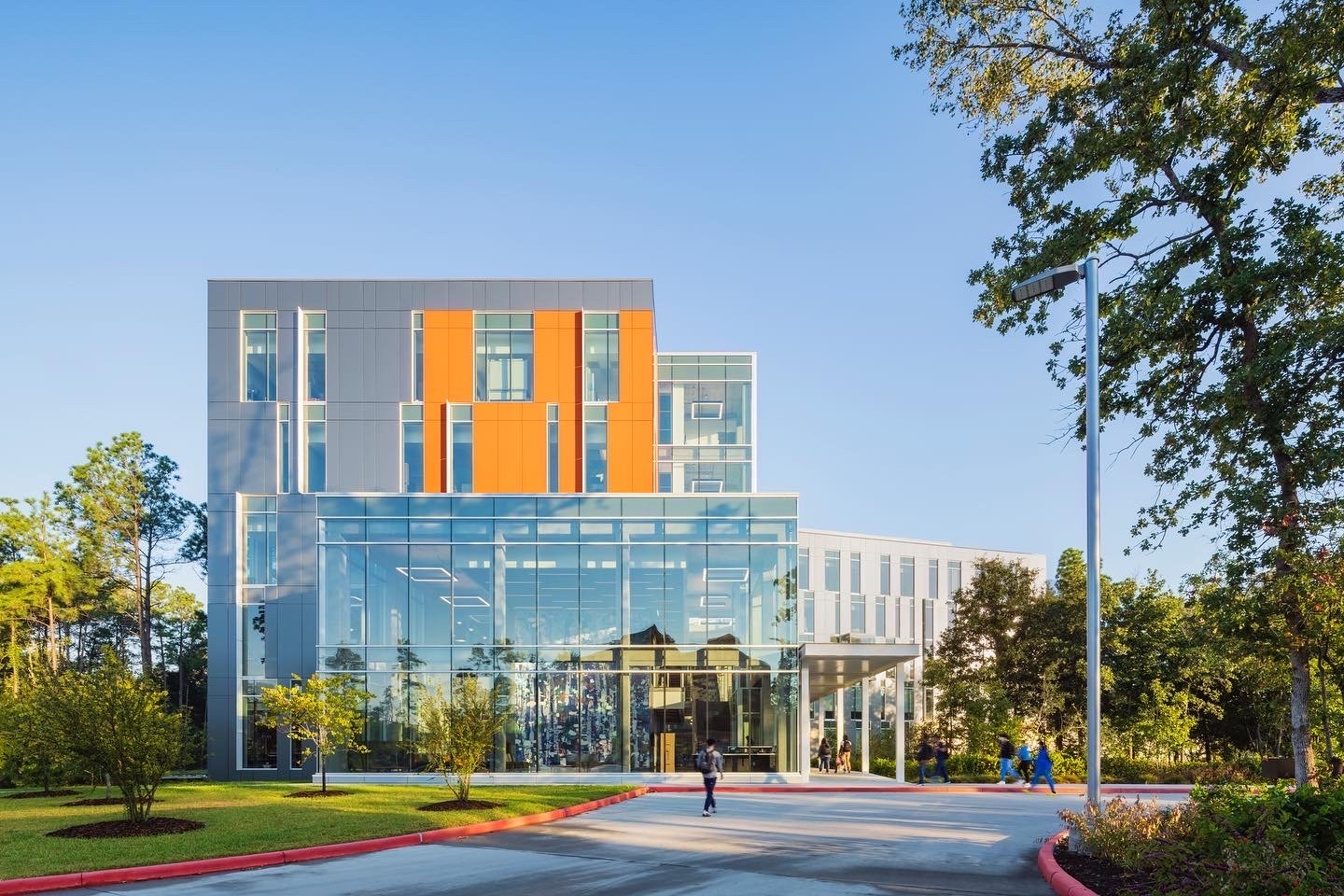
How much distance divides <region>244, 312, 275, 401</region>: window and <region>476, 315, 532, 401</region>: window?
27.7ft

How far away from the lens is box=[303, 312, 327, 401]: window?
4312 centimetres

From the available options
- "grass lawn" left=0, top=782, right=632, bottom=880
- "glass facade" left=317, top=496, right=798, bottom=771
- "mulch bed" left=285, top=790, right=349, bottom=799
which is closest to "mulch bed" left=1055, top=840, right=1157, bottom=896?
"grass lawn" left=0, top=782, right=632, bottom=880

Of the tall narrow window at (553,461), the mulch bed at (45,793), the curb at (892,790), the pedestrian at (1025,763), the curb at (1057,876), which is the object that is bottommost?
the curb at (892,790)

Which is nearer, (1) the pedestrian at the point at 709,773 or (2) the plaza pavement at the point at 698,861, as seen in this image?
(2) the plaza pavement at the point at 698,861

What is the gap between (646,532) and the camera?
37.2 meters

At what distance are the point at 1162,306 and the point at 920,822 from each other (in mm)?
11308

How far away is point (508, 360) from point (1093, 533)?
31785 millimetres

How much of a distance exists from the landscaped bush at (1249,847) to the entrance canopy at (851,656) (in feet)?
65.1

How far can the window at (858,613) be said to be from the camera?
6612cm

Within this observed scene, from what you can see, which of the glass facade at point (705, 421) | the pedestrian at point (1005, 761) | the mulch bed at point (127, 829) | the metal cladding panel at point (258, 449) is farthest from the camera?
the glass facade at point (705, 421)

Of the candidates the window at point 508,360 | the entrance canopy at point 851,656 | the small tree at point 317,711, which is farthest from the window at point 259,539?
the entrance canopy at point 851,656

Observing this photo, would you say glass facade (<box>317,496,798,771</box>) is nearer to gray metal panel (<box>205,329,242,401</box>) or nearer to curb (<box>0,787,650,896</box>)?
gray metal panel (<box>205,329,242,401</box>)

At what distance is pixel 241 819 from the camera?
19469mm

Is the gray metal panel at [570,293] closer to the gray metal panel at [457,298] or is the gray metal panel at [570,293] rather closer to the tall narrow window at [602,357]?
the tall narrow window at [602,357]
